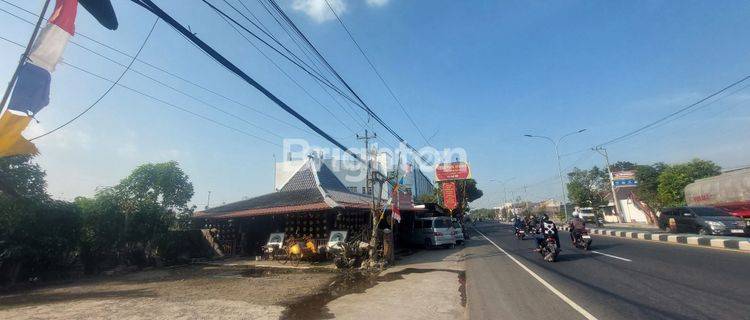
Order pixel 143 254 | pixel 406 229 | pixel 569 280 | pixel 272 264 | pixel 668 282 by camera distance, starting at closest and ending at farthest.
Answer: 1. pixel 668 282
2. pixel 569 280
3. pixel 272 264
4. pixel 143 254
5. pixel 406 229

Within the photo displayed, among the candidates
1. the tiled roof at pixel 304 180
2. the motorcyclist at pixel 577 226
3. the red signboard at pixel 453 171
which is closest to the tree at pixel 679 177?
the red signboard at pixel 453 171

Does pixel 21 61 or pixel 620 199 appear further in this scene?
pixel 620 199

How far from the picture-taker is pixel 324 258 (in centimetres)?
1507

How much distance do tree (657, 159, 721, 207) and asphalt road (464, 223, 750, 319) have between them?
3081 centimetres

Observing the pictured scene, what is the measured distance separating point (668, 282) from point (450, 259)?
24.8ft

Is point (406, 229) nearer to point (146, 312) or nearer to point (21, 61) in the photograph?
point (146, 312)

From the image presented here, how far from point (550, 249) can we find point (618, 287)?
164 inches

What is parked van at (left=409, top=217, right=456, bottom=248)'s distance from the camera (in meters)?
18.3

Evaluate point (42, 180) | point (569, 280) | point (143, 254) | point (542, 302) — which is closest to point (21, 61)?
point (542, 302)

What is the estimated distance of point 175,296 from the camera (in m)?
8.70

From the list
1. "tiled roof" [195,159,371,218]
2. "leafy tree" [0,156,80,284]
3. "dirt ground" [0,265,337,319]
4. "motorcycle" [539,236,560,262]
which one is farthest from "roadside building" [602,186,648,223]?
"leafy tree" [0,156,80,284]

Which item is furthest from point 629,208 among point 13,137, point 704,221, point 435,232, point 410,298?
point 13,137

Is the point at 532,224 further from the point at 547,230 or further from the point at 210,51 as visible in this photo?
the point at 210,51

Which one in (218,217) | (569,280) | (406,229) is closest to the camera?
(569,280)
